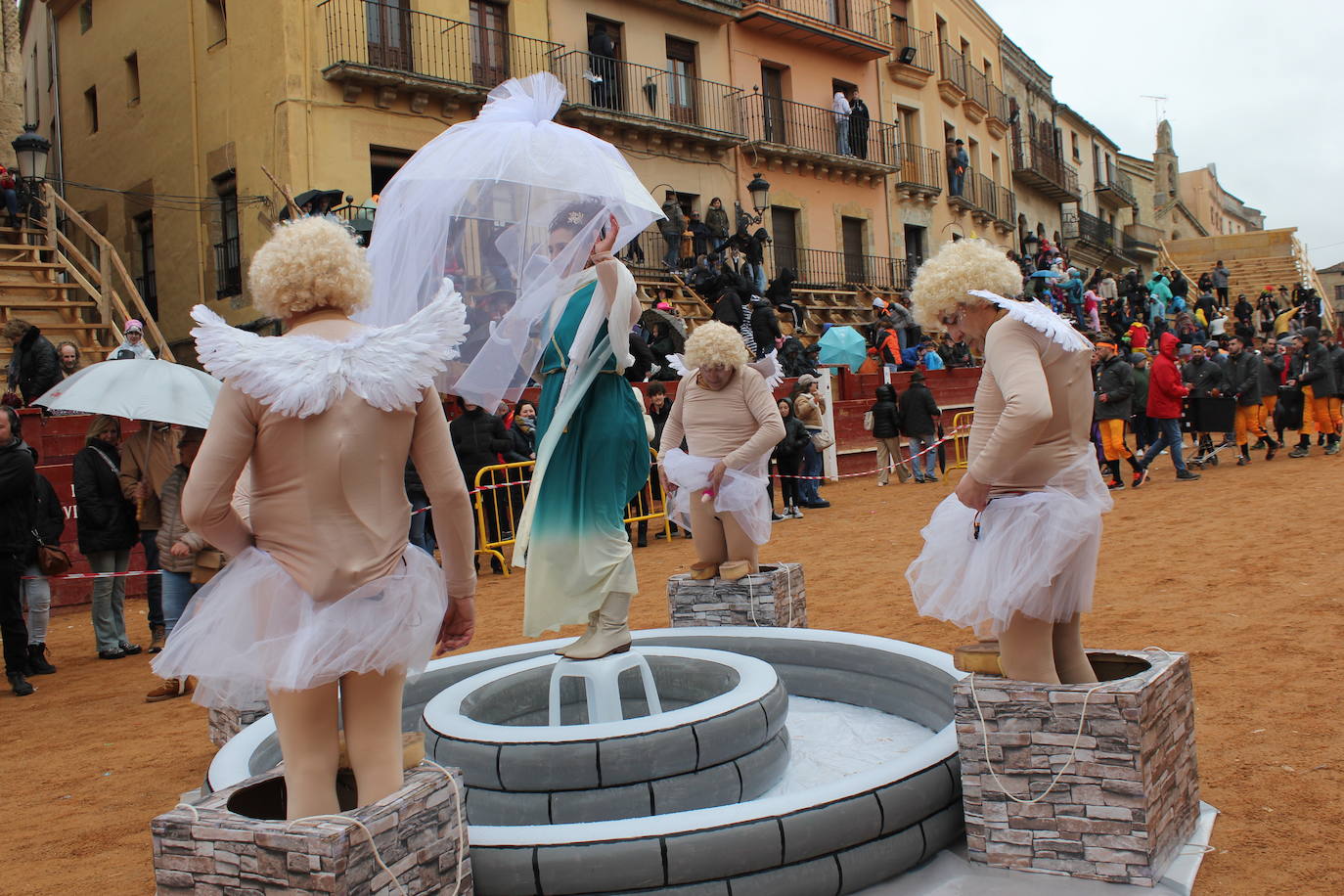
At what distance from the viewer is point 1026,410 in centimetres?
324

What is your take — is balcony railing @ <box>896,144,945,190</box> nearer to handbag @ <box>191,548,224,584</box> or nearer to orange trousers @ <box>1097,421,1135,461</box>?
orange trousers @ <box>1097,421,1135,461</box>

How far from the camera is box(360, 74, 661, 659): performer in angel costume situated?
4.07 meters

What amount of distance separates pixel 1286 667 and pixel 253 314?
56.4 ft

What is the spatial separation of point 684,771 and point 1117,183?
176 feet

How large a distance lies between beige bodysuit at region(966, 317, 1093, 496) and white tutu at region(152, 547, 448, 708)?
176 cm

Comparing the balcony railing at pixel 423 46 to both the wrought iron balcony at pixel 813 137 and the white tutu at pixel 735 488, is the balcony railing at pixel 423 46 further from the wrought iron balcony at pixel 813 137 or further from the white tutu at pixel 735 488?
the white tutu at pixel 735 488

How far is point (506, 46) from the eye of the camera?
20.8 m

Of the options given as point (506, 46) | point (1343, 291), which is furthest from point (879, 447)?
point (1343, 291)

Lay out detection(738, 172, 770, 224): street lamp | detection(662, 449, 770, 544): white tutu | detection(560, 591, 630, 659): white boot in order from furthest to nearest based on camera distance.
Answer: detection(738, 172, 770, 224): street lamp, detection(662, 449, 770, 544): white tutu, detection(560, 591, 630, 659): white boot

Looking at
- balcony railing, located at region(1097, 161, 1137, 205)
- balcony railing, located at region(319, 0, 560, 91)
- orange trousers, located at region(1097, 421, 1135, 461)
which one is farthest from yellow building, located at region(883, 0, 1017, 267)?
orange trousers, located at region(1097, 421, 1135, 461)

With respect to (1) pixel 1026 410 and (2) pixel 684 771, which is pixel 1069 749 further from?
(2) pixel 684 771

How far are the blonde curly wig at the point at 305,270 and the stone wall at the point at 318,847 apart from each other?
4.25 feet

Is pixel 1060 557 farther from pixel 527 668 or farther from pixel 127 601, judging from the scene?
pixel 127 601

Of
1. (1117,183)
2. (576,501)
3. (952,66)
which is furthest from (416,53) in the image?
(1117,183)
